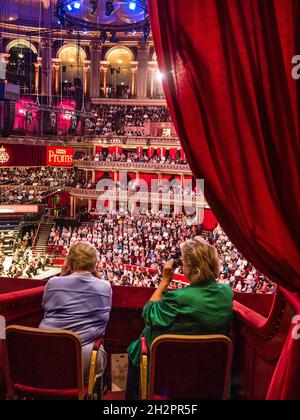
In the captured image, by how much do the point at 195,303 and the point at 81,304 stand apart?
632 mm

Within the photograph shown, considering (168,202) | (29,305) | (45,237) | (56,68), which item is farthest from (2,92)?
(56,68)

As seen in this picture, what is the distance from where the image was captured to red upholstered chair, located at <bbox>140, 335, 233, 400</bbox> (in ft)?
6.85

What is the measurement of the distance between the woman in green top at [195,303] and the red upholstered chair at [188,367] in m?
0.16

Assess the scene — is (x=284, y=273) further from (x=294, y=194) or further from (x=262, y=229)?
(x=294, y=194)

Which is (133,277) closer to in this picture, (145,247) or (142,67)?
(145,247)

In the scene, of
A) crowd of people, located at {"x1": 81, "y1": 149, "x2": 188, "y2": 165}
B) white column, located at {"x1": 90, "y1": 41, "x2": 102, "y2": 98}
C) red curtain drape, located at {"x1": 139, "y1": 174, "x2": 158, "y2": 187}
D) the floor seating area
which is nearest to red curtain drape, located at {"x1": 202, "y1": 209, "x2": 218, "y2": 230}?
crowd of people, located at {"x1": 81, "y1": 149, "x2": 188, "y2": 165}

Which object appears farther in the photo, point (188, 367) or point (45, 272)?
point (45, 272)

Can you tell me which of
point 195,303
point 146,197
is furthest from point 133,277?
point 146,197

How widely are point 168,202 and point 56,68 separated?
13550 millimetres

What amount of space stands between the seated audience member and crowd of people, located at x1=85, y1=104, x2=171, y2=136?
25173mm

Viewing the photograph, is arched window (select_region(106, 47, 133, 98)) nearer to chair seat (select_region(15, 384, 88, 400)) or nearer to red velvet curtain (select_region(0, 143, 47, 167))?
red velvet curtain (select_region(0, 143, 47, 167))

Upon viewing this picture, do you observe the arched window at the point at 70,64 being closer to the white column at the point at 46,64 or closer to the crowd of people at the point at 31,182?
the white column at the point at 46,64

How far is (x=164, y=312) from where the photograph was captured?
227cm
